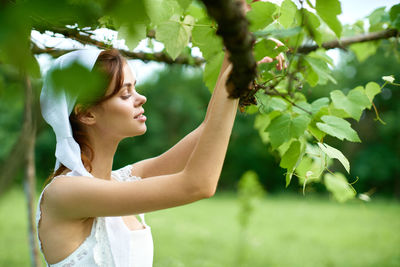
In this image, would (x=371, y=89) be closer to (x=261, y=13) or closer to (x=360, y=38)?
(x=261, y=13)

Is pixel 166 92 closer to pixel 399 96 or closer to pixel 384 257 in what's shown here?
pixel 399 96

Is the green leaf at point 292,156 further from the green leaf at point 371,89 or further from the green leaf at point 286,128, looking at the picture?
the green leaf at point 371,89

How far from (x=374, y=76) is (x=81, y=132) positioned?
2336cm

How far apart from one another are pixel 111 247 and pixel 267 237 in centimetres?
885

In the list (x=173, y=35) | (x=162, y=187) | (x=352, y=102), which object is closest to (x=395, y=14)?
(x=352, y=102)

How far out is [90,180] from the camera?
1107 millimetres

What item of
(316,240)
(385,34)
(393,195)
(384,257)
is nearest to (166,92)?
(393,195)

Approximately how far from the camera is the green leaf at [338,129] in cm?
117

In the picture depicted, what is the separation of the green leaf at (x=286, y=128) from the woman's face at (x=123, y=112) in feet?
1.59

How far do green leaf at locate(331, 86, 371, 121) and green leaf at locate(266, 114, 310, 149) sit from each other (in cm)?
21

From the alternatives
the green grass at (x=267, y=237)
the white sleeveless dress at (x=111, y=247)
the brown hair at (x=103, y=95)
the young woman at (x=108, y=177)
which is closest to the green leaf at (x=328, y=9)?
the young woman at (x=108, y=177)

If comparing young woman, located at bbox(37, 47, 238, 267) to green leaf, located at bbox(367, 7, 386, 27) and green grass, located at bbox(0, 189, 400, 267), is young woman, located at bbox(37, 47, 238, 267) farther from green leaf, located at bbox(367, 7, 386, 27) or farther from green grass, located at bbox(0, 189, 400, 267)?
green grass, located at bbox(0, 189, 400, 267)

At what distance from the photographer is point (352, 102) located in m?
1.39

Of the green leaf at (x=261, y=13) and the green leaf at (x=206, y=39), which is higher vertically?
the green leaf at (x=261, y=13)
